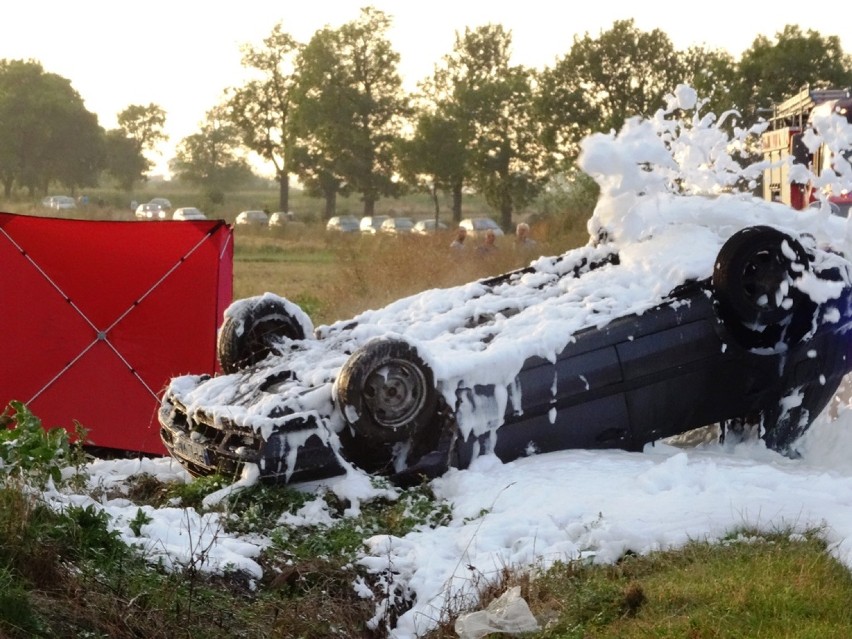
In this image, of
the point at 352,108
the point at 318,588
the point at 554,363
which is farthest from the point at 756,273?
the point at 352,108

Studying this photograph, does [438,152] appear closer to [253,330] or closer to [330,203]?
[330,203]

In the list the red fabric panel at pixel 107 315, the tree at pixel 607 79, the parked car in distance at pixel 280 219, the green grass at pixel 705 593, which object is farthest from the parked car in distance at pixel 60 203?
the green grass at pixel 705 593

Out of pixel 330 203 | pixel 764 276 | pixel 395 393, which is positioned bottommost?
pixel 395 393

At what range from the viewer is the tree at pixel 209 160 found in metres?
104

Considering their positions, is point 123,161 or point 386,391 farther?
point 123,161

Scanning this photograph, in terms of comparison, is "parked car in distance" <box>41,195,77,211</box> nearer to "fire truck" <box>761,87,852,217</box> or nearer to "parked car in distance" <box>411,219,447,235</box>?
"parked car in distance" <box>411,219,447,235</box>

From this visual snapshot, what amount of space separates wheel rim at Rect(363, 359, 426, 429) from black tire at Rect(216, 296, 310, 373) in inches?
56.9

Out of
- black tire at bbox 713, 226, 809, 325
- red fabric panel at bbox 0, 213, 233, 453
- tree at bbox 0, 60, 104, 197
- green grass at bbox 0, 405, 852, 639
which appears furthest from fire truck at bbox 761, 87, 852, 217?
tree at bbox 0, 60, 104, 197

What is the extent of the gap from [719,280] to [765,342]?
17.6 inches

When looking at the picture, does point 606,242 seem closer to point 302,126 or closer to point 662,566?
point 662,566

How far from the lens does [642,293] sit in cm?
695

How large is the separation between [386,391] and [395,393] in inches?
2.2

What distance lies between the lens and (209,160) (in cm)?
10625

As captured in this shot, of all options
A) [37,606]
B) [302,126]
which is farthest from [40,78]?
[37,606]
